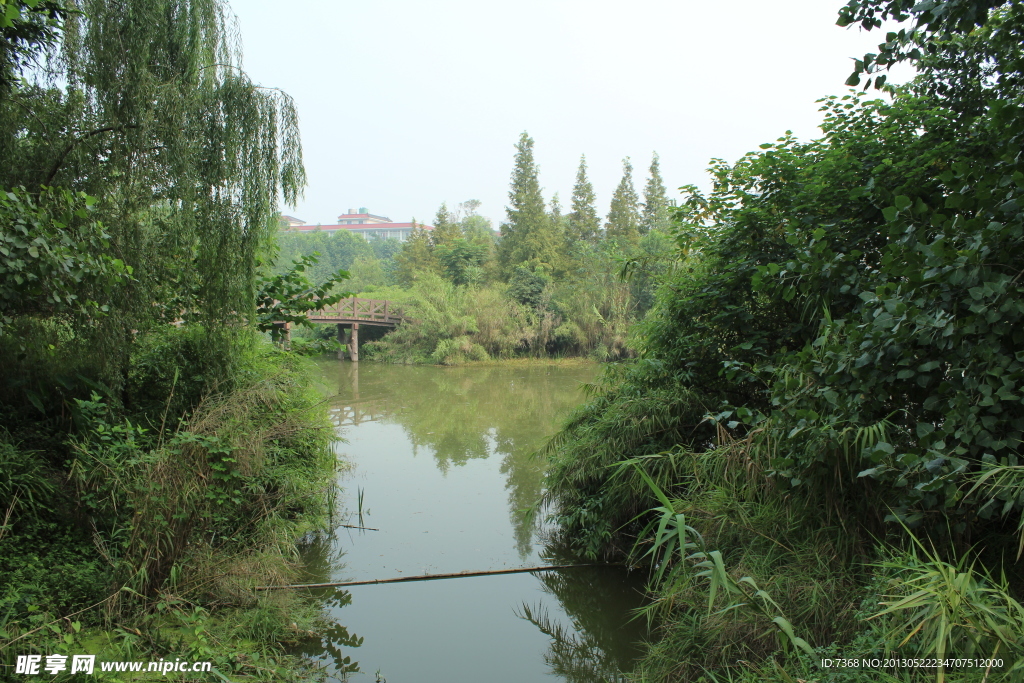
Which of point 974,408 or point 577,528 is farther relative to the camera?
point 577,528

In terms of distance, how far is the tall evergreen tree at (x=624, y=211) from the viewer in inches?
1219

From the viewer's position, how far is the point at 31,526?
3.95m

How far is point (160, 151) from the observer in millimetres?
5441

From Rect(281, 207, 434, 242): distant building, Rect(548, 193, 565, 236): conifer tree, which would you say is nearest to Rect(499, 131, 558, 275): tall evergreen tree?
Rect(548, 193, 565, 236): conifer tree

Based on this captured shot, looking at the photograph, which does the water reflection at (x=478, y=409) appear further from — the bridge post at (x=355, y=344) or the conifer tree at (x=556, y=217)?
the conifer tree at (x=556, y=217)

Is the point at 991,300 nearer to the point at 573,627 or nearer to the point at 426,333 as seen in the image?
the point at 573,627

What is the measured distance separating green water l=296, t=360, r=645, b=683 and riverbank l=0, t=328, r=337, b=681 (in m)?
0.46

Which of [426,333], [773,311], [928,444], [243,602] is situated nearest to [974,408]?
[928,444]

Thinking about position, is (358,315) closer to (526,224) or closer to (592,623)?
(526,224)

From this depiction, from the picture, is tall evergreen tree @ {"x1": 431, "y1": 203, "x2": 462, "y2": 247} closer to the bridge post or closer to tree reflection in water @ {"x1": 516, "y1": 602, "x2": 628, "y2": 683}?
the bridge post

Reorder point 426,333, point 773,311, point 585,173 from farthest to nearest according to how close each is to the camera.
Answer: point 585,173, point 426,333, point 773,311

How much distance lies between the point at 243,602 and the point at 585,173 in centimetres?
3133

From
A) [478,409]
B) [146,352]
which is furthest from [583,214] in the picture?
[146,352]

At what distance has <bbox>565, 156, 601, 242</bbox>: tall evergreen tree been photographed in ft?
104
